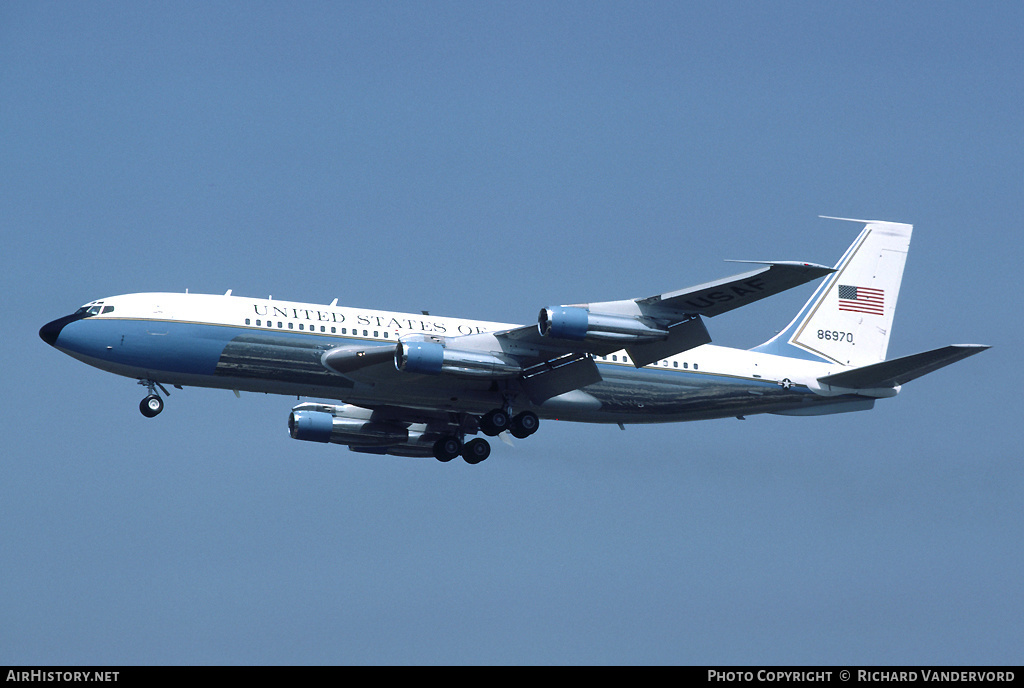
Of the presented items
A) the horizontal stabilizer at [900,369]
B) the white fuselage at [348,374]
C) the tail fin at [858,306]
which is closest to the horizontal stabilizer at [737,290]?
the white fuselage at [348,374]

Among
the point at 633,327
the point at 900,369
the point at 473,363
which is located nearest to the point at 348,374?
the point at 473,363

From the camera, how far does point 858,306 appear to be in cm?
5319

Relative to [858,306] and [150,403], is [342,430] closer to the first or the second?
[150,403]

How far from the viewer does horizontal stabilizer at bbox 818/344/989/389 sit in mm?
42156

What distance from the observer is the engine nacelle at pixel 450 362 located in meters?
42.2

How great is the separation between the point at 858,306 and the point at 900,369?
7.44 meters

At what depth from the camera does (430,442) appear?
51.7 metres

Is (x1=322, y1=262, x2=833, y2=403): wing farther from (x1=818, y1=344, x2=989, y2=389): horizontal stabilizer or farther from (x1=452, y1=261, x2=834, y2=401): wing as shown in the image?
→ (x1=818, y1=344, x2=989, y2=389): horizontal stabilizer

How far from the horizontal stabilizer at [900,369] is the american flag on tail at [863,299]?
5.37 meters

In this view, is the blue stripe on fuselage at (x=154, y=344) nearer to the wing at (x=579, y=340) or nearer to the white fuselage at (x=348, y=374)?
the white fuselage at (x=348, y=374)

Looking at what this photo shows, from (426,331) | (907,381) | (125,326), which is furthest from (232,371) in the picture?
(907,381)

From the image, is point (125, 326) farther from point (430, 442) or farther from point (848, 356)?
point (848, 356)
